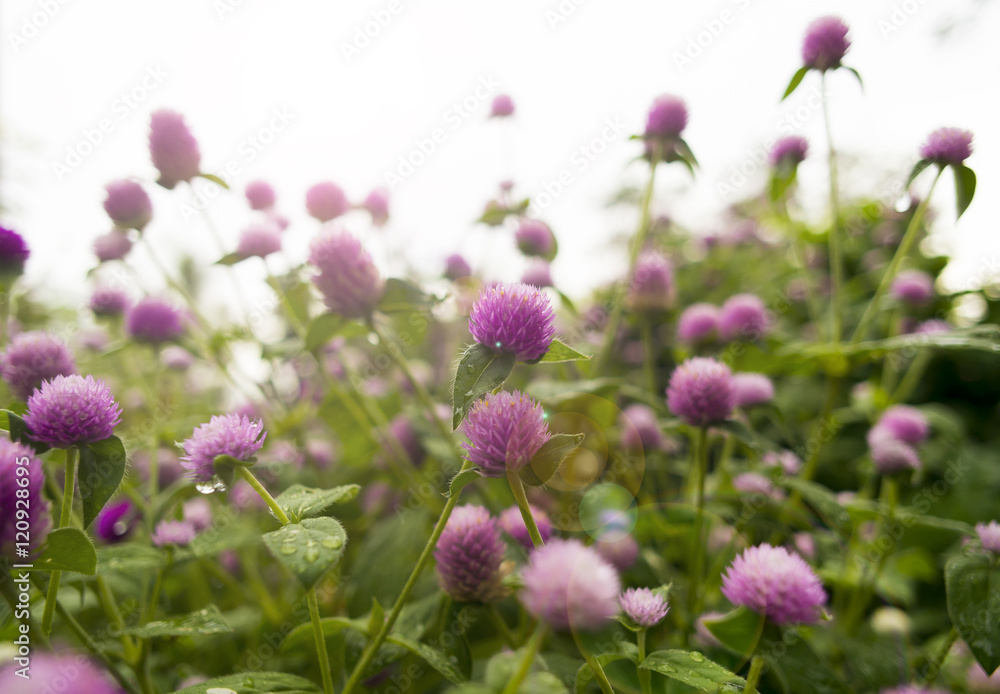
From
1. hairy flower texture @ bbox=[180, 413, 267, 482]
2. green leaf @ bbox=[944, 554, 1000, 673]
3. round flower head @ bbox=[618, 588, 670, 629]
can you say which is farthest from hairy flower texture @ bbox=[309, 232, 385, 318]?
green leaf @ bbox=[944, 554, 1000, 673]

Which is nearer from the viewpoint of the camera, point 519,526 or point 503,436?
point 503,436

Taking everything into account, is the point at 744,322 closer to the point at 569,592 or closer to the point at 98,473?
the point at 569,592

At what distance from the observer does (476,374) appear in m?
0.69

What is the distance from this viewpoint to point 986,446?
195 cm

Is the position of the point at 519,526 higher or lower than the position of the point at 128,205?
lower

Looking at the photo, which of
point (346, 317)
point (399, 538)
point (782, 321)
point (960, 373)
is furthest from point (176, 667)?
point (960, 373)

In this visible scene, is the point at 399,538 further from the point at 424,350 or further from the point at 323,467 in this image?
the point at 424,350

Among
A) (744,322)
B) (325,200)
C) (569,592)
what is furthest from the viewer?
(325,200)

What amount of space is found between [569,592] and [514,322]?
344 mm

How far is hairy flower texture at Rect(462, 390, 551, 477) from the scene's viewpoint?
62 cm

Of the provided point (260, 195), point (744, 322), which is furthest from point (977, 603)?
point (260, 195)

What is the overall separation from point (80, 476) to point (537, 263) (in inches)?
50.0

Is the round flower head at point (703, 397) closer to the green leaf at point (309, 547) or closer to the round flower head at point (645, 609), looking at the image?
the round flower head at point (645, 609)

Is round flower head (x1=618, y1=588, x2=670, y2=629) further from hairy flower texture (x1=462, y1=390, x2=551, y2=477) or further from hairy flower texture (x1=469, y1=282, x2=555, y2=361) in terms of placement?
hairy flower texture (x1=469, y1=282, x2=555, y2=361)
